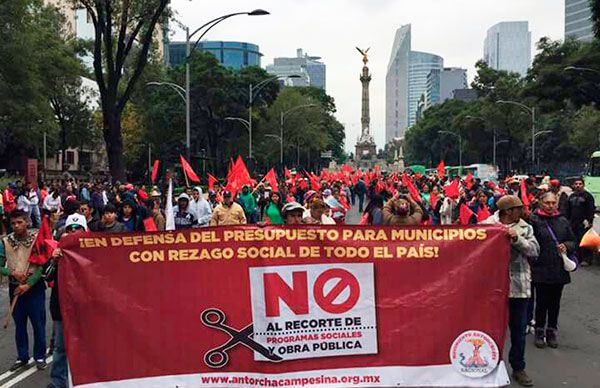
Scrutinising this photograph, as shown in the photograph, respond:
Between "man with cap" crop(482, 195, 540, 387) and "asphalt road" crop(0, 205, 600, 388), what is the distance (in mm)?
253

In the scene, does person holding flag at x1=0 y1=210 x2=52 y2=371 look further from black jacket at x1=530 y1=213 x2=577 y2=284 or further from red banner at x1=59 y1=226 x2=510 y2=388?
black jacket at x1=530 y1=213 x2=577 y2=284

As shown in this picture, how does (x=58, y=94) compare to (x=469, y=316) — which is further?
(x=58, y=94)

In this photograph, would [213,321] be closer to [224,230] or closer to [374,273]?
[224,230]

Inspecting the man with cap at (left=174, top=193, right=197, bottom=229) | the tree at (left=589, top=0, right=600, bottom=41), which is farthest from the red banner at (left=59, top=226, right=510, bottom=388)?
the tree at (left=589, top=0, right=600, bottom=41)

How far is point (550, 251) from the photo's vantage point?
6922mm

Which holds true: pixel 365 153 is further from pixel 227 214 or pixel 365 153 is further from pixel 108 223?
pixel 108 223

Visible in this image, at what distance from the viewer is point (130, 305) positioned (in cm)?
499

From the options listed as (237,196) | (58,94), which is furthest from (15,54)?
(58,94)

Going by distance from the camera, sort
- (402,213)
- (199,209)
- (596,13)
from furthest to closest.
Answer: (596,13), (199,209), (402,213)

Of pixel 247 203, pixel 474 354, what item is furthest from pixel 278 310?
pixel 247 203

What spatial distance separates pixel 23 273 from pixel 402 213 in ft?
13.2

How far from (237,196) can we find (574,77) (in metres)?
26.9

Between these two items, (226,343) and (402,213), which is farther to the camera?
(402,213)

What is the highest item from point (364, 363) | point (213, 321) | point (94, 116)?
point (94, 116)
